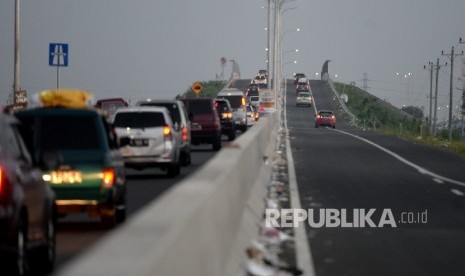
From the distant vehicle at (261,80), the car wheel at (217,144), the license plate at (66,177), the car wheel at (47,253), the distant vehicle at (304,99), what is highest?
the license plate at (66,177)

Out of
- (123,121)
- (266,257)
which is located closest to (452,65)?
(123,121)

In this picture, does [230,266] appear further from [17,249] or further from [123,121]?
[123,121]

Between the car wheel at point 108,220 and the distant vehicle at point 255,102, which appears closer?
the car wheel at point 108,220

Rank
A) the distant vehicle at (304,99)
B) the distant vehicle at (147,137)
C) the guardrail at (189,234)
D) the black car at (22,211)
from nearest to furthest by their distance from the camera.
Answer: the guardrail at (189,234)
the black car at (22,211)
the distant vehicle at (147,137)
the distant vehicle at (304,99)

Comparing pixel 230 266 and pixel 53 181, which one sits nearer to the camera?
pixel 230 266

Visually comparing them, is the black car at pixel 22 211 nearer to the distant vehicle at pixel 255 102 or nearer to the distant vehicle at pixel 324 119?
the distant vehicle at pixel 255 102

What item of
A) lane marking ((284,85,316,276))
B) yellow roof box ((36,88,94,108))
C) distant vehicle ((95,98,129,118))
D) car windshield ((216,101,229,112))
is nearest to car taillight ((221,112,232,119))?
car windshield ((216,101,229,112))

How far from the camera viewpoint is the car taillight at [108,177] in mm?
19027

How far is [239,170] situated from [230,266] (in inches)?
152

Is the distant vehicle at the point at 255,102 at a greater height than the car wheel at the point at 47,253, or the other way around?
the car wheel at the point at 47,253

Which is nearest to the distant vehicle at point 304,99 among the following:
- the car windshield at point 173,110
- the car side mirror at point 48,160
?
the car windshield at point 173,110

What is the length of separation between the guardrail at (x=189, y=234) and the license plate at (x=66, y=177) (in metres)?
2.64

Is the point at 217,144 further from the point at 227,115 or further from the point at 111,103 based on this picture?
the point at 111,103

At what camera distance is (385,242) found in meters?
18.5
